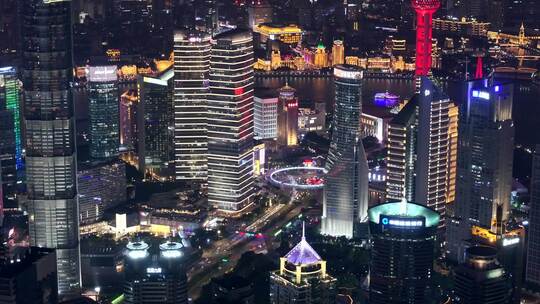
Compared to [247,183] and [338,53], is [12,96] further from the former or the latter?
[338,53]

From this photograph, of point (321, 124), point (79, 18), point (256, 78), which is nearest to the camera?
point (321, 124)

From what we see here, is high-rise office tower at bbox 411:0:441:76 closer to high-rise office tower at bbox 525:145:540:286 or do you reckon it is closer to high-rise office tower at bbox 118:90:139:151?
high-rise office tower at bbox 525:145:540:286

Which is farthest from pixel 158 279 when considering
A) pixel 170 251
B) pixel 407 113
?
pixel 407 113

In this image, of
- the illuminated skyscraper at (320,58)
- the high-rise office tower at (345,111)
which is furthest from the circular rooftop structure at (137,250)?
the illuminated skyscraper at (320,58)

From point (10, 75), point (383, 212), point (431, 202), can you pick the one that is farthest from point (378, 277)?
point (10, 75)

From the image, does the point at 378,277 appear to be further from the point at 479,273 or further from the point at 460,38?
the point at 460,38

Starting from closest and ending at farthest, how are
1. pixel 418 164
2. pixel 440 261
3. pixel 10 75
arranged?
pixel 440 261 < pixel 418 164 < pixel 10 75

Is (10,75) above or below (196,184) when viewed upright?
above
